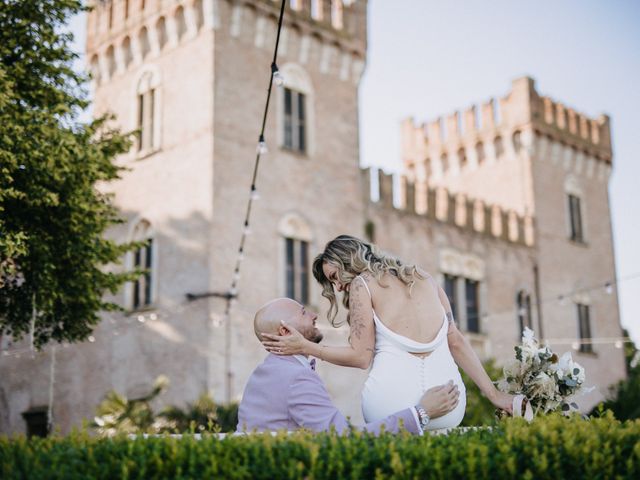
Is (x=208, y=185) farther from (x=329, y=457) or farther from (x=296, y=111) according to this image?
(x=329, y=457)

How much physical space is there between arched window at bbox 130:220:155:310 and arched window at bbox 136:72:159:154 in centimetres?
168

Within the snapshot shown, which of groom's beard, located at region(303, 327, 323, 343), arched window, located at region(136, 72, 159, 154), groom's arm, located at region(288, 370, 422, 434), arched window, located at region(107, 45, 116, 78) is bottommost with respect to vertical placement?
groom's arm, located at region(288, 370, 422, 434)

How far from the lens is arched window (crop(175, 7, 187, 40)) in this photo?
18625 millimetres

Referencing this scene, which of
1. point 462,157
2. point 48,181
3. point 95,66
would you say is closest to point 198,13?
point 95,66

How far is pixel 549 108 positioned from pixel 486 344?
795 cm

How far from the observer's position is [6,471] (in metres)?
3.22

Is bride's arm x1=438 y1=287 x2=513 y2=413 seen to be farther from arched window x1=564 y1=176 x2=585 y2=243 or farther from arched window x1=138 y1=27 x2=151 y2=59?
arched window x1=564 y1=176 x2=585 y2=243

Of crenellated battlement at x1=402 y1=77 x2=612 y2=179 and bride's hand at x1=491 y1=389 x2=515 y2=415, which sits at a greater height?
crenellated battlement at x1=402 y1=77 x2=612 y2=179

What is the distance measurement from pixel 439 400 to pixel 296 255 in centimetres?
1420

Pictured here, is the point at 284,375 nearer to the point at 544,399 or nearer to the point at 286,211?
the point at 544,399

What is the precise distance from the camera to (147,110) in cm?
1905

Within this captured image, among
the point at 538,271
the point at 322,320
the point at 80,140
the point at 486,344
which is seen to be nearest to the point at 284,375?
the point at 80,140

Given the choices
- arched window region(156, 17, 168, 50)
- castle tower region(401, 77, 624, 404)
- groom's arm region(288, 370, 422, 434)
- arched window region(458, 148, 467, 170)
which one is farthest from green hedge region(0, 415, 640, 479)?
arched window region(458, 148, 467, 170)

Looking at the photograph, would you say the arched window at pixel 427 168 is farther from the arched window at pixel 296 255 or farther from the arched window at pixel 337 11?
the arched window at pixel 296 255
